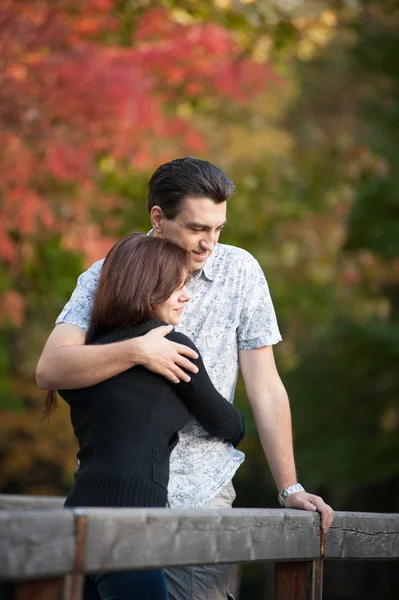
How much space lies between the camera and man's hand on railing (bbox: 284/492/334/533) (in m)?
3.13

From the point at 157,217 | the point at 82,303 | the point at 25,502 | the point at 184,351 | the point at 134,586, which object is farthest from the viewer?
the point at 25,502

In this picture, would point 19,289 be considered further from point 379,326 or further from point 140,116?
point 379,326

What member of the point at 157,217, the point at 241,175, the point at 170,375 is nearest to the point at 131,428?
the point at 170,375

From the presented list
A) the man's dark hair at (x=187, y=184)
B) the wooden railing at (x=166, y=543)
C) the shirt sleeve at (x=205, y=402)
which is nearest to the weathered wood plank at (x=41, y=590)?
the wooden railing at (x=166, y=543)

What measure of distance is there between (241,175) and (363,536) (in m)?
9.06

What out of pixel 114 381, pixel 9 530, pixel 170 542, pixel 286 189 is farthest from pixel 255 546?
pixel 286 189

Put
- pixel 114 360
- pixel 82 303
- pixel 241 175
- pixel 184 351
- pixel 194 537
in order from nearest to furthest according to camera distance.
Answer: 1. pixel 194 537
2. pixel 114 360
3. pixel 184 351
4. pixel 82 303
5. pixel 241 175

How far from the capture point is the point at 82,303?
3289 millimetres

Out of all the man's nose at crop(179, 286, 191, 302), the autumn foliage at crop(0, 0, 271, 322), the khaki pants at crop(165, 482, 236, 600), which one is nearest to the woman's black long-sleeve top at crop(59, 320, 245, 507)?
the man's nose at crop(179, 286, 191, 302)

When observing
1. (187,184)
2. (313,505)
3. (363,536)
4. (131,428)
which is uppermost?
(187,184)

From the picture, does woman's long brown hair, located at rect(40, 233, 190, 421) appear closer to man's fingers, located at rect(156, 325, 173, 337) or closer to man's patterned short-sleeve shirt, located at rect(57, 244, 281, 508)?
man's fingers, located at rect(156, 325, 173, 337)

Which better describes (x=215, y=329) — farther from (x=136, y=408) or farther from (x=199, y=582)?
(x=199, y=582)

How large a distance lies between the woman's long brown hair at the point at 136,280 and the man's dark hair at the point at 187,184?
36 centimetres

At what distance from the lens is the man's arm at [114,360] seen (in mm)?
2924
